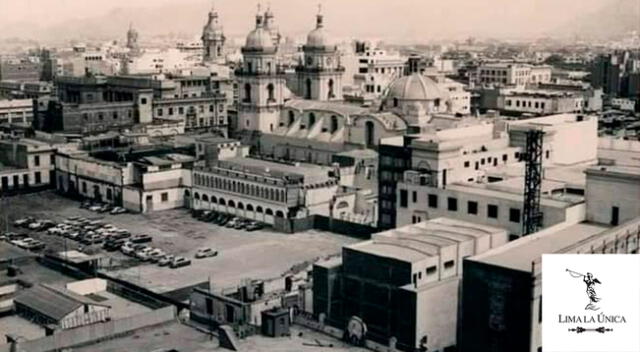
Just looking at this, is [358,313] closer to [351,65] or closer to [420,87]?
[420,87]

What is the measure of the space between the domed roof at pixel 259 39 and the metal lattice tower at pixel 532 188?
13.0m

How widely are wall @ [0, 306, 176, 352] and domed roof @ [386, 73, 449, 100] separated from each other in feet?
41.2

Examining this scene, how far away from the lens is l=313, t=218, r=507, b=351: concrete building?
10711mm

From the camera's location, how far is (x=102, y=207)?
2000cm

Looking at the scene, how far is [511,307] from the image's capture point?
9.87 metres

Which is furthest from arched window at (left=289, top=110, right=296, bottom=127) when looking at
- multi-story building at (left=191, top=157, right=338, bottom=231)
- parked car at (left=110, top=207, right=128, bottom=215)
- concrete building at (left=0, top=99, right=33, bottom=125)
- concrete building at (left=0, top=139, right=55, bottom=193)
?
concrete building at (left=0, top=99, right=33, bottom=125)

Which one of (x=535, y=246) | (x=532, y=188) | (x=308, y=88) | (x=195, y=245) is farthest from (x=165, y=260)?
(x=308, y=88)

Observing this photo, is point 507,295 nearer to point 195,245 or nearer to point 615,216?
point 615,216

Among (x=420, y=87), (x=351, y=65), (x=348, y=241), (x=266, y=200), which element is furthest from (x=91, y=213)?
(x=351, y=65)

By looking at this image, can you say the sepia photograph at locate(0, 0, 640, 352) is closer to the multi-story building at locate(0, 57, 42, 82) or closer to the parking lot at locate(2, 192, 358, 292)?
the parking lot at locate(2, 192, 358, 292)

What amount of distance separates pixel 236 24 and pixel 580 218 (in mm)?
17151

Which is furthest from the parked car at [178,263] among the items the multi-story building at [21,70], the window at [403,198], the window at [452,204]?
the multi-story building at [21,70]

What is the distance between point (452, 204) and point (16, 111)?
21135 millimetres

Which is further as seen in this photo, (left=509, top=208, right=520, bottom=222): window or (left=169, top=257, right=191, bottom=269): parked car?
(left=169, top=257, right=191, bottom=269): parked car
